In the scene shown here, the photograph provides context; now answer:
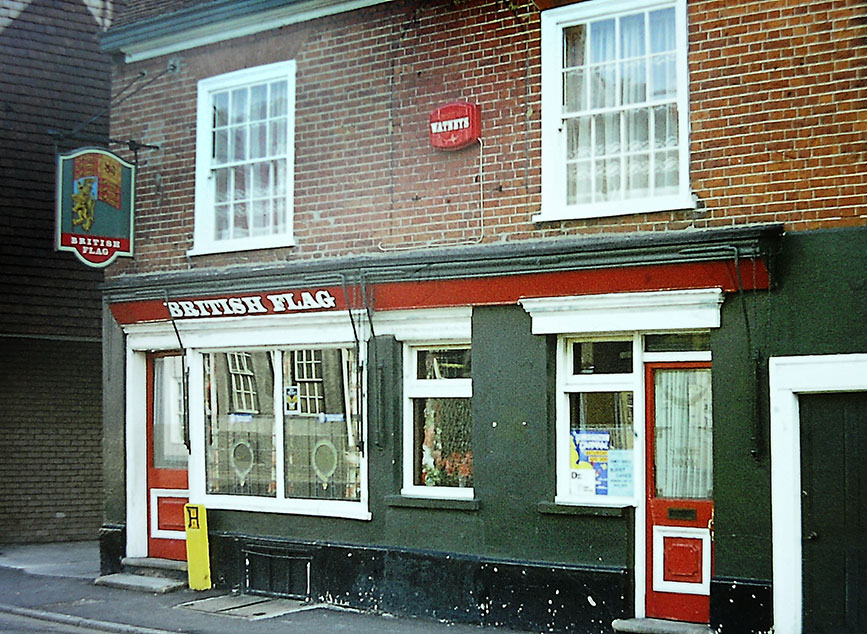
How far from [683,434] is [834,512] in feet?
4.94

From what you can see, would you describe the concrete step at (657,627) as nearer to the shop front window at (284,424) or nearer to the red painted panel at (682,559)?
the red painted panel at (682,559)

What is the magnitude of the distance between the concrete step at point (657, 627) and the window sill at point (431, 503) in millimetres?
1815

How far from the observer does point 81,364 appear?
17766mm

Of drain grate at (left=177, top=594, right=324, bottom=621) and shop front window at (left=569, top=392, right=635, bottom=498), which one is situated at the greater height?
shop front window at (left=569, top=392, right=635, bottom=498)

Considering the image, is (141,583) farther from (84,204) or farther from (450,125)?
(450,125)

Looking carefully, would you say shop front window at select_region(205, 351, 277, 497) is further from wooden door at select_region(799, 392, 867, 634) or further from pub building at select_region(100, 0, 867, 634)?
wooden door at select_region(799, 392, 867, 634)

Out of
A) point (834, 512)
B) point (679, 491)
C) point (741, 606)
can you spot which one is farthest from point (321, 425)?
point (834, 512)

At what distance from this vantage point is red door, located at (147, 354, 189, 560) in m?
14.1

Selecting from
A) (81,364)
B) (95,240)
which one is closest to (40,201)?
(81,364)

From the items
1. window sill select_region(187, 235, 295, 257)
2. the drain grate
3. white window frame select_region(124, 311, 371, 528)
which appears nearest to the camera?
the drain grate

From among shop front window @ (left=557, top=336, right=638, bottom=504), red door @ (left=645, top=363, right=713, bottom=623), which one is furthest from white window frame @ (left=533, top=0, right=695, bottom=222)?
red door @ (left=645, top=363, right=713, bottom=623)

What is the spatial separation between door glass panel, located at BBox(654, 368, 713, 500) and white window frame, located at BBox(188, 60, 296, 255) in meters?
4.59

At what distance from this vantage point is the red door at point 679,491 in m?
10.1

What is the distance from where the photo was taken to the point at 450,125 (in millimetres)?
11555
